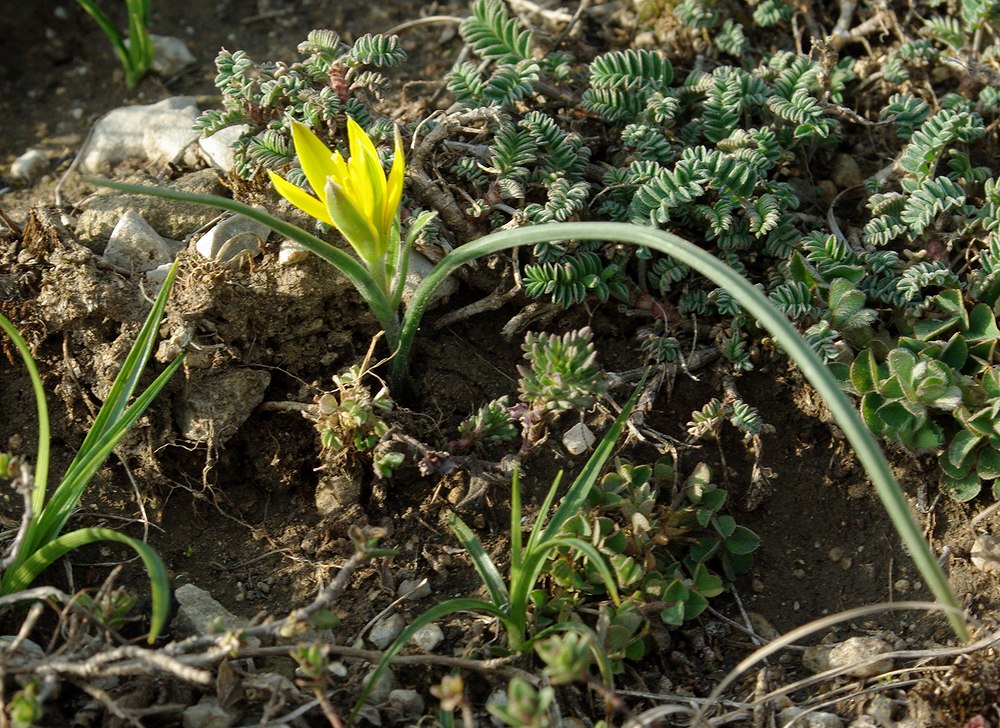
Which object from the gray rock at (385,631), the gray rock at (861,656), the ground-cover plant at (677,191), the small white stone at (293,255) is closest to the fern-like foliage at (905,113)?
the ground-cover plant at (677,191)

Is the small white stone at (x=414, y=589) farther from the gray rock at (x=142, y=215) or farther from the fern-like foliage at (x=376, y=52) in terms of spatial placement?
the fern-like foliage at (x=376, y=52)

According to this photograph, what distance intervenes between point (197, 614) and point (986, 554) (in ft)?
5.61

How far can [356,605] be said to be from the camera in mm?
2158

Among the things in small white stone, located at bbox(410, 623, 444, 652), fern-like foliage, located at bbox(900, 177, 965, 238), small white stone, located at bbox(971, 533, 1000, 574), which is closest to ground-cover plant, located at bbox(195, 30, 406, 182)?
small white stone, located at bbox(410, 623, 444, 652)

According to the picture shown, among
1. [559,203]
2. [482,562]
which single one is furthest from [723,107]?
[482,562]

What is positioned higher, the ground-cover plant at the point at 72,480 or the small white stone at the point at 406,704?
the ground-cover plant at the point at 72,480

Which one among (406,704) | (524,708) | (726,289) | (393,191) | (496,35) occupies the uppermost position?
(496,35)

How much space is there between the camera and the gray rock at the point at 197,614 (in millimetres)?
2037

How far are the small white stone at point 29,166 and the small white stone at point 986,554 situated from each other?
2788 mm

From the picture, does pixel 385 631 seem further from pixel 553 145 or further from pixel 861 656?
pixel 553 145

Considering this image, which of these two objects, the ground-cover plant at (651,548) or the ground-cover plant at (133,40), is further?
the ground-cover plant at (133,40)

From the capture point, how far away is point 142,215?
2.60 m

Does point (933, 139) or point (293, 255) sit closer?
point (293, 255)

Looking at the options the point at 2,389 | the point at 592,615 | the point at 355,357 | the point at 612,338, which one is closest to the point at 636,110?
the point at 612,338
